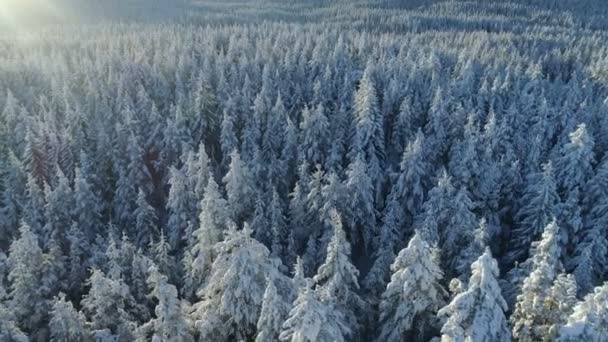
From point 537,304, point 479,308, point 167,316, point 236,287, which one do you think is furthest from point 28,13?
point 537,304

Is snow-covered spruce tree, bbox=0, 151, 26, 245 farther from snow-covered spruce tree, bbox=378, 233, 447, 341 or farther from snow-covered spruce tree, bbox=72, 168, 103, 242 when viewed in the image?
snow-covered spruce tree, bbox=378, 233, 447, 341

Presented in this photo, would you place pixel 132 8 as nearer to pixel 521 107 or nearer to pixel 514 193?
pixel 521 107

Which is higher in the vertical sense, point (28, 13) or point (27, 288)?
point (28, 13)

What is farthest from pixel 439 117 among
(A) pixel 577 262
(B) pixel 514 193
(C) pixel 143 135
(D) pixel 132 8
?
(D) pixel 132 8

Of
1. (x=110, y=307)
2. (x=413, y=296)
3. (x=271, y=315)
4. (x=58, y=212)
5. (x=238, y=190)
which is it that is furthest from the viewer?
(x=58, y=212)

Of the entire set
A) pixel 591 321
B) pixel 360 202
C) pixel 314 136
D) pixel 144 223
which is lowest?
pixel 144 223

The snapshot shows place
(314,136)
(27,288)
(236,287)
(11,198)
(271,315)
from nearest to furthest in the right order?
1. (271,315)
2. (236,287)
3. (27,288)
4. (11,198)
5. (314,136)

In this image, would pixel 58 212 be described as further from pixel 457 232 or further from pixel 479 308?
pixel 479 308
